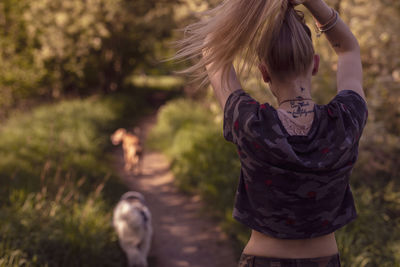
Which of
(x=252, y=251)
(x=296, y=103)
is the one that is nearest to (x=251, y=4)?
(x=296, y=103)

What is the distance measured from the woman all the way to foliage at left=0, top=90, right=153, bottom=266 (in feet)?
9.63

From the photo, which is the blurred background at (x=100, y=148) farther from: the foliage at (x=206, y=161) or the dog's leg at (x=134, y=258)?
the dog's leg at (x=134, y=258)

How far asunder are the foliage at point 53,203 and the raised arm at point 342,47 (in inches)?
129

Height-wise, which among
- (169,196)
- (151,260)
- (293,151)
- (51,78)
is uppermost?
(51,78)

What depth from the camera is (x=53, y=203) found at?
458 cm

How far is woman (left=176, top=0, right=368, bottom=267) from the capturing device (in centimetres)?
121

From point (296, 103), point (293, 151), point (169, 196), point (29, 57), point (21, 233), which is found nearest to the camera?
point (293, 151)

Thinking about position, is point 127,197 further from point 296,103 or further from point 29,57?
point 29,57

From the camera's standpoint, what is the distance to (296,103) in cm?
134

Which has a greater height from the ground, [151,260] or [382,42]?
[382,42]

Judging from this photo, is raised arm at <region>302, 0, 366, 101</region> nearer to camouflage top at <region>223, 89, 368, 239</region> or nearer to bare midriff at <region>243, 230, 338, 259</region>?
camouflage top at <region>223, 89, 368, 239</region>

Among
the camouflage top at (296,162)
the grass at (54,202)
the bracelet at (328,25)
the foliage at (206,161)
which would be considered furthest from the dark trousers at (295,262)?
the foliage at (206,161)

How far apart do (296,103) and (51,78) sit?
15481 millimetres

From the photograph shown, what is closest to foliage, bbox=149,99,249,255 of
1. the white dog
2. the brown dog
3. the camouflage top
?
the brown dog
